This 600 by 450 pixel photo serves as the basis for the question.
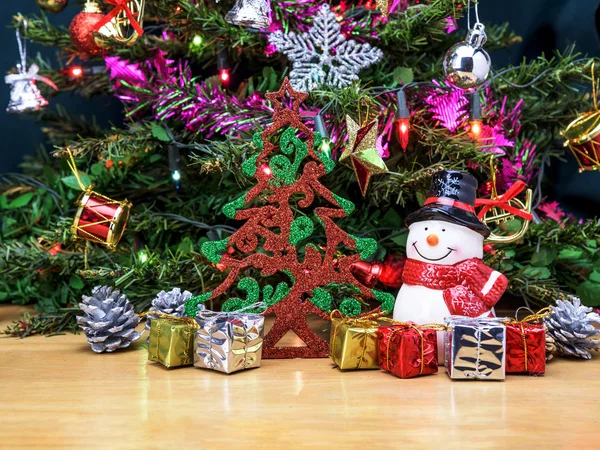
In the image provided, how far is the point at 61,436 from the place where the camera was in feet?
2.37

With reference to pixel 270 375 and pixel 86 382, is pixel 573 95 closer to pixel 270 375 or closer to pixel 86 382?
pixel 270 375

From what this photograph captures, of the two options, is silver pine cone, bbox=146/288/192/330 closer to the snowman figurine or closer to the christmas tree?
the christmas tree

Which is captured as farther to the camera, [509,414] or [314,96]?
[314,96]

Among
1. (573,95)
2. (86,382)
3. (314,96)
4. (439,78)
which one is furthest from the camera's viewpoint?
(573,95)

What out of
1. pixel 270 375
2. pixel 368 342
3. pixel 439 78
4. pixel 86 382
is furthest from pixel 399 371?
pixel 439 78

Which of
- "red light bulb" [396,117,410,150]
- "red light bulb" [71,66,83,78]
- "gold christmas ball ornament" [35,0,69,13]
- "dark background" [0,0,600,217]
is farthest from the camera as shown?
"dark background" [0,0,600,217]

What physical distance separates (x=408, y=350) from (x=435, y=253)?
16 cm

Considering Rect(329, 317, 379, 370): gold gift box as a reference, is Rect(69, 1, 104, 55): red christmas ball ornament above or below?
above

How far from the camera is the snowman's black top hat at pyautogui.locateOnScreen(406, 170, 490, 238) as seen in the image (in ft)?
Result: 3.25

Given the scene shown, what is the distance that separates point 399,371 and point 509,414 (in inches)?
6.7

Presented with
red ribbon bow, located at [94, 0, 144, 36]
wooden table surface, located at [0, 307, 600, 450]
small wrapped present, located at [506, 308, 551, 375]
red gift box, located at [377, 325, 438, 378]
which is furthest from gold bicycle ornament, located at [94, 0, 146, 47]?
small wrapped present, located at [506, 308, 551, 375]

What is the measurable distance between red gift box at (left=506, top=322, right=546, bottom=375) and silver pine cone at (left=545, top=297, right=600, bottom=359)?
9 centimetres

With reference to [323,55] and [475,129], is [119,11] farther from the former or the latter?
[475,129]

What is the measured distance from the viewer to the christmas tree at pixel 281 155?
1.03m
